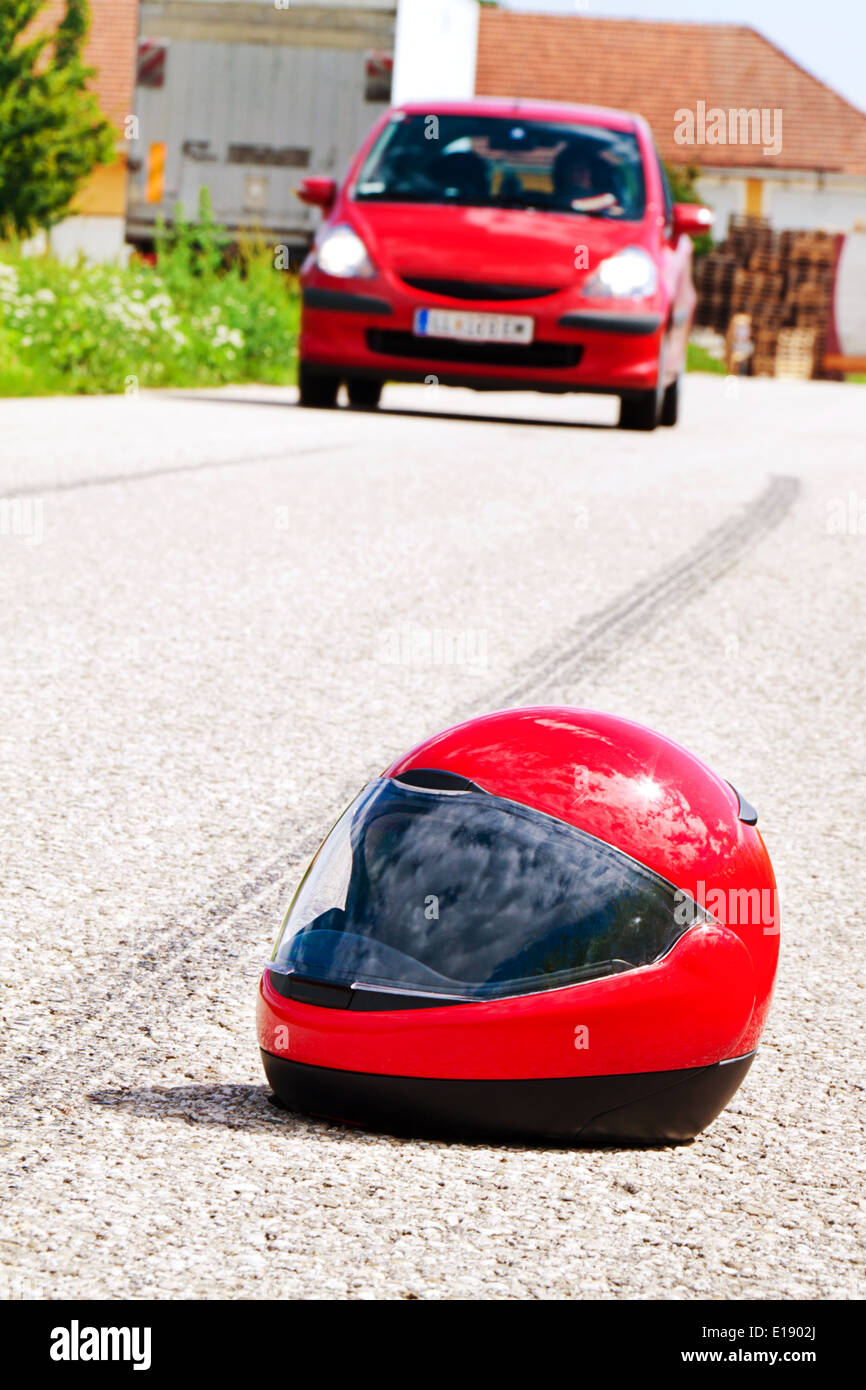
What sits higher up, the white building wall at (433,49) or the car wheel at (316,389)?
the white building wall at (433,49)

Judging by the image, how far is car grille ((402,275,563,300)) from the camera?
11.4m

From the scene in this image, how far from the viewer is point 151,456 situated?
387 inches

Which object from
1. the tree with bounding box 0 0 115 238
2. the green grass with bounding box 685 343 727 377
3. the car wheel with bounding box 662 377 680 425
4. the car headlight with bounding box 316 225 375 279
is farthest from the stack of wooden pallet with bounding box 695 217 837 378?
the car headlight with bounding box 316 225 375 279

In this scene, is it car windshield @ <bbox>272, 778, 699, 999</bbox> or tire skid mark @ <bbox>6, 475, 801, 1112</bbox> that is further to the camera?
tire skid mark @ <bbox>6, 475, 801, 1112</bbox>

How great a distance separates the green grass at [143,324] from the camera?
1443 cm

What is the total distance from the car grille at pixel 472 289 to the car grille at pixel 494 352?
0.26 meters

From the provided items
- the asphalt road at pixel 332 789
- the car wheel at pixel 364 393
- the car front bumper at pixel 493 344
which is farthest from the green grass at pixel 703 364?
the asphalt road at pixel 332 789

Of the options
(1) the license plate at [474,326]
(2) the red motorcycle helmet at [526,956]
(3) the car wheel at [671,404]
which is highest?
(2) the red motorcycle helmet at [526,956]

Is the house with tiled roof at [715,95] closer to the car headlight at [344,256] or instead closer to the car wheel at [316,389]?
the car wheel at [316,389]

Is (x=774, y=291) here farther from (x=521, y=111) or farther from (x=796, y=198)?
(x=521, y=111)

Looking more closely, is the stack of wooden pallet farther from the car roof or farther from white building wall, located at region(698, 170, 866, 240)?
the car roof

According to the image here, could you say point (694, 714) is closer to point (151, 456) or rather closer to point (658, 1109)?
point (658, 1109)

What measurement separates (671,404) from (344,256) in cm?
306

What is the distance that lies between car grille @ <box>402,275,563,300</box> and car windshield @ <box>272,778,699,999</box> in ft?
30.0
